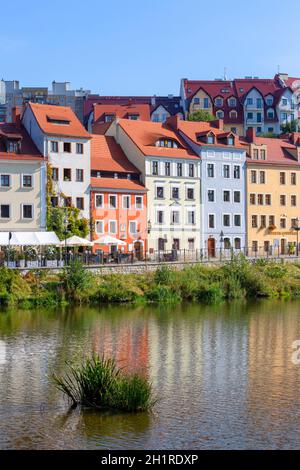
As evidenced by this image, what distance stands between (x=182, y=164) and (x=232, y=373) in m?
45.7

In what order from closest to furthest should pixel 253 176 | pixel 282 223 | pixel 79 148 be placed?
pixel 79 148, pixel 253 176, pixel 282 223

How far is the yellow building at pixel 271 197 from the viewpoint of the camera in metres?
75.7

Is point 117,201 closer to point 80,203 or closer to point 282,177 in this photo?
point 80,203

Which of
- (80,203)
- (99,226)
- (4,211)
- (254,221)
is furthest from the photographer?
(254,221)

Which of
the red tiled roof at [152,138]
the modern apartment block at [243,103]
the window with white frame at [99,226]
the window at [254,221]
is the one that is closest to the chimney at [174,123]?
the red tiled roof at [152,138]

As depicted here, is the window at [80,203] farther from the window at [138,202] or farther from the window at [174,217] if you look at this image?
the window at [174,217]

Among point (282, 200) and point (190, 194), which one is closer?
point (190, 194)

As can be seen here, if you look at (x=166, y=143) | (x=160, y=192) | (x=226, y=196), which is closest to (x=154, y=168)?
(x=160, y=192)

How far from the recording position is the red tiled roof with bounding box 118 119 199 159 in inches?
2744

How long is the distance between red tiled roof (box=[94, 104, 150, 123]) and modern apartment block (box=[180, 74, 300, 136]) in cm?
857

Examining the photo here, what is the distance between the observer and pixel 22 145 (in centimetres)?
6234

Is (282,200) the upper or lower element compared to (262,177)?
lower

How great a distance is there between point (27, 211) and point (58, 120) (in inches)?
339

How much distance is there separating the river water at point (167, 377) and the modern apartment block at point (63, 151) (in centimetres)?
1934
